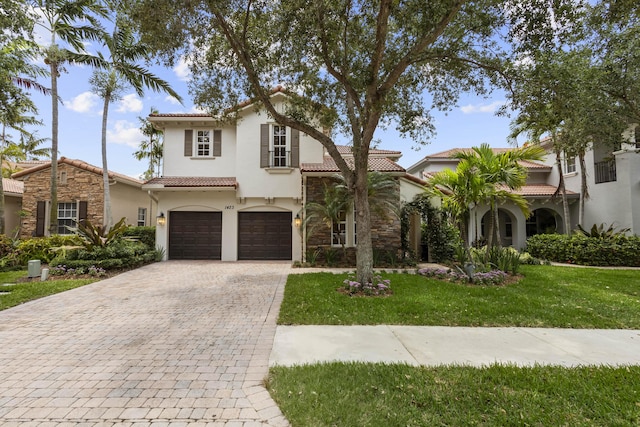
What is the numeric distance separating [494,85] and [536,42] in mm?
1434

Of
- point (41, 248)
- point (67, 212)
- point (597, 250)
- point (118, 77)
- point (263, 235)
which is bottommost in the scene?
point (597, 250)

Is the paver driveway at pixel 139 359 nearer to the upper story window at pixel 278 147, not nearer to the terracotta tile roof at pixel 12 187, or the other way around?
the upper story window at pixel 278 147

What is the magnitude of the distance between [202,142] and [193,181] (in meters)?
2.05

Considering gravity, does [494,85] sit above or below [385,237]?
above

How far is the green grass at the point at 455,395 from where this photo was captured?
269 cm

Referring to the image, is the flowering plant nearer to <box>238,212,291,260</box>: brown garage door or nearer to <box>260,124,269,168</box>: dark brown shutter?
<box>238,212,291,260</box>: brown garage door

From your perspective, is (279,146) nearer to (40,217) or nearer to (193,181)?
(193,181)

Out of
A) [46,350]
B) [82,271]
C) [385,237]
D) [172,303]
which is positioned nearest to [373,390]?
[46,350]

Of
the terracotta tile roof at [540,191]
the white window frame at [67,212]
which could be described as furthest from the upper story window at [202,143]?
the terracotta tile roof at [540,191]

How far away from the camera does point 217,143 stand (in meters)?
14.8

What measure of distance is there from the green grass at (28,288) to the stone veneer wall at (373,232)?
7.79m

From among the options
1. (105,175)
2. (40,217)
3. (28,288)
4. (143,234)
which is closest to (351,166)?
(143,234)

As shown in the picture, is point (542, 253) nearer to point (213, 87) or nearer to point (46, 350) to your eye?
point (213, 87)

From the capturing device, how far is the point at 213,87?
29.9ft
